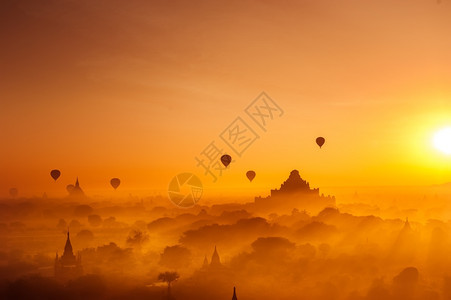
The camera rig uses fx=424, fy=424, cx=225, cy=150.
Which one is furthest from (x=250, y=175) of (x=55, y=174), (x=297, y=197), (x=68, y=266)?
(x=55, y=174)

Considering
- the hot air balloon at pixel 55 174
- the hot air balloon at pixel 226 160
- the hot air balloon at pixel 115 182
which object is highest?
the hot air balloon at pixel 115 182

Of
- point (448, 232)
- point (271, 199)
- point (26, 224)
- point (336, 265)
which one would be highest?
point (26, 224)

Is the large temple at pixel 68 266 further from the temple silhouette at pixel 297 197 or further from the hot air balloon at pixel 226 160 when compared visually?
the temple silhouette at pixel 297 197

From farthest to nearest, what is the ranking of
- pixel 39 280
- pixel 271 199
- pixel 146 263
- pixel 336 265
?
pixel 271 199 → pixel 146 263 → pixel 336 265 → pixel 39 280

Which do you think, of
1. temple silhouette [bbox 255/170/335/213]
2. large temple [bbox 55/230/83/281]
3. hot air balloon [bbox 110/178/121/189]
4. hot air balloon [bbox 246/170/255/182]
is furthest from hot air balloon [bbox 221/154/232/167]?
hot air balloon [bbox 110/178/121/189]

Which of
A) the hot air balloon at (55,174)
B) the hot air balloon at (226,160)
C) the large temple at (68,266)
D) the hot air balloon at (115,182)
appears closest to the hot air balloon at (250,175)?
the hot air balloon at (226,160)

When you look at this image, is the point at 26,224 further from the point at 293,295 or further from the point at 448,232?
the point at 448,232

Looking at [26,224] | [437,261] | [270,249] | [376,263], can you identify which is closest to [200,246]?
[270,249]

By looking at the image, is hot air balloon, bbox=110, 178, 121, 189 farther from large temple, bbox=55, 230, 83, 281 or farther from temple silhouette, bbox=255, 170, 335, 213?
large temple, bbox=55, 230, 83, 281
